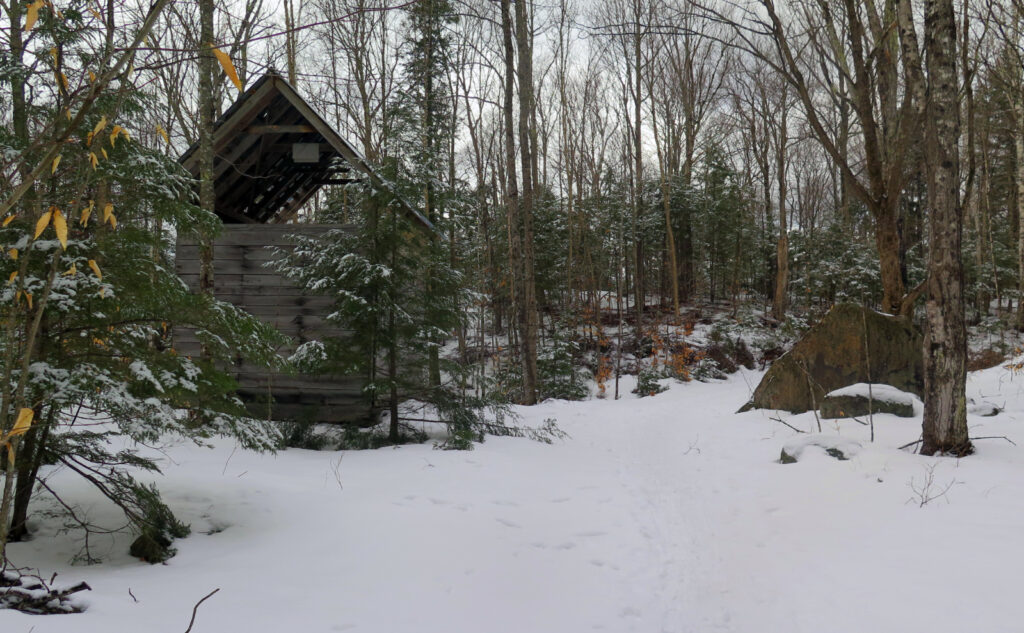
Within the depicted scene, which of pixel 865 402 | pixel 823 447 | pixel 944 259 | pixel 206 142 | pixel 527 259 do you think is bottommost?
pixel 823 447

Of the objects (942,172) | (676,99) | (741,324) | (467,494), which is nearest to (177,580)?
(467,494)

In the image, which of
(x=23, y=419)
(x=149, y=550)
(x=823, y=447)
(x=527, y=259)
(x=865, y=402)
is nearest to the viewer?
(x=23, y=419)

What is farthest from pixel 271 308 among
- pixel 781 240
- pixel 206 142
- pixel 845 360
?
pixel 781 240

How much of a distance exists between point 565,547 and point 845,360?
685 cm

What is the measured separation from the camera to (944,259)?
5.49m

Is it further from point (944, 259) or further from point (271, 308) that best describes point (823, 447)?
point (271, 308)

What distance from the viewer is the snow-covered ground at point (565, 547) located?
3109 millimetres

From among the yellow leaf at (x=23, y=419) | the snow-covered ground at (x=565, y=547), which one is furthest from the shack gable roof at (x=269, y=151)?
the yellow leaf at (x=23, y=419)

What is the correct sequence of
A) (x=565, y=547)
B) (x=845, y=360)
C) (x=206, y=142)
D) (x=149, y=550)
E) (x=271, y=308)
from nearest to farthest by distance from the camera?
(x=149, y=550) → (x=565, y=547) → (x=206, y=142) → (x=271, y=308) → (x=845, y=360)

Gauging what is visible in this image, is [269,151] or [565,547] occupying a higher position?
[269,151]

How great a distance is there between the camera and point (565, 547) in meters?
4.44

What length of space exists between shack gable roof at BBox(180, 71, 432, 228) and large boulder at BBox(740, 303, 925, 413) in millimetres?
6589

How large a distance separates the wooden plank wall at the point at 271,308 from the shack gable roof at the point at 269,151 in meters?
1.05

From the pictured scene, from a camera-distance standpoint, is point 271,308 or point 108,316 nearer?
point 108,316
